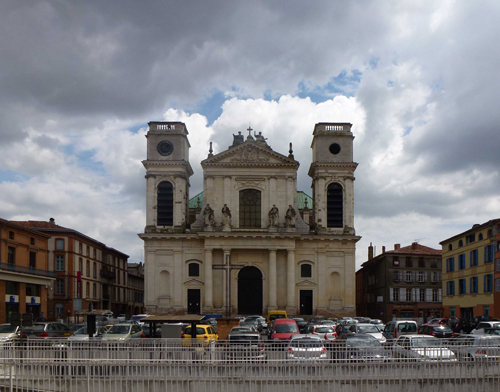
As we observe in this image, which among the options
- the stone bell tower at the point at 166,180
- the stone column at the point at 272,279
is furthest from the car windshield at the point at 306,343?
the stone bell tower at the point at 166,180

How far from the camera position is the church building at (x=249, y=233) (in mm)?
66188

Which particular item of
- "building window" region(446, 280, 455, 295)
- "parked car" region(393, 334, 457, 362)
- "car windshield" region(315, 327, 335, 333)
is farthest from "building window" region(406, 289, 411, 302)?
"parked car" region(393, 334, 457, 362)

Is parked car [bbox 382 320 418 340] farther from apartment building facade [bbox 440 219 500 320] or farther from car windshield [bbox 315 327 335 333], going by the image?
apartment building facade [bbox 440 219 500 320]

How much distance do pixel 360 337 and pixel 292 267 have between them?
139ft

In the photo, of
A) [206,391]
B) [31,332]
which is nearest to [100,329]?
[31,332]

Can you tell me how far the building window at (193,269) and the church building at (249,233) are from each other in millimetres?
111

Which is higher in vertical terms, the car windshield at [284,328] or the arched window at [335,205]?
the arched window at [335,205]

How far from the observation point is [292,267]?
66.3m

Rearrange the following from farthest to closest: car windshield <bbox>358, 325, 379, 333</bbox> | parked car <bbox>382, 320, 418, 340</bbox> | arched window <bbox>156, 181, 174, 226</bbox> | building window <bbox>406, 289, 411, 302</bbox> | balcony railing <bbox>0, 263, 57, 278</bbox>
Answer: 1. building window <bbox>406, 289, 411, 302</bbox>
2. arched window <bbox>156, 181, 174, 226</bbox>
3. balcony railing <bbox>0, 263, 57, 278</bbox>
4. parked car <bbox>382, 320, 418, 340</bbox>
5. car windshield <bbox>358, 325, 379, 333</bbox>

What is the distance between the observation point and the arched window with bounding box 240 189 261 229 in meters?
68.2

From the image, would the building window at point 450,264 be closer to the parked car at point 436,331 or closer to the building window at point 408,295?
the building window at point 408,295

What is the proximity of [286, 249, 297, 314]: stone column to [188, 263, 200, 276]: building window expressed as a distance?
10.0 meters

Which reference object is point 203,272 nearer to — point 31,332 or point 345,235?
point 345,235

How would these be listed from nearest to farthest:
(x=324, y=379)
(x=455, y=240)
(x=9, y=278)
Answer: (x=324, y=379) → (x=9, y=278) → (x=455, y=240)
